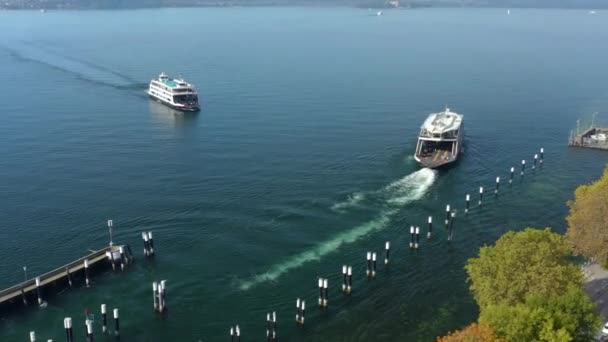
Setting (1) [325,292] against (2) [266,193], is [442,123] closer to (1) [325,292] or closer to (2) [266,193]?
(2) [266,193]

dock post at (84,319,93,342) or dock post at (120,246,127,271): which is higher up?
dock post at (120,246,127,271)

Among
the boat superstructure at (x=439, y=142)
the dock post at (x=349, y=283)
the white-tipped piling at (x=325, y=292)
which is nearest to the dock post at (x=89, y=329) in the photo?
the white-tipped piling at (x=325, y=292)

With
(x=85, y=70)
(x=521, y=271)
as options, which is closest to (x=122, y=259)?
(x=521, y=271)

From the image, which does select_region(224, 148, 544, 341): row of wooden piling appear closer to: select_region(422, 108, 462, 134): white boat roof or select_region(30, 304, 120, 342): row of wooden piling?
select_region(30, 304, 120, 342): row of wooden piling

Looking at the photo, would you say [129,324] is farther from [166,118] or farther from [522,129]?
[522,129]

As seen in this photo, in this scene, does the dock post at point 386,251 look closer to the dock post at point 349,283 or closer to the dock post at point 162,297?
the dock post at point 349,283

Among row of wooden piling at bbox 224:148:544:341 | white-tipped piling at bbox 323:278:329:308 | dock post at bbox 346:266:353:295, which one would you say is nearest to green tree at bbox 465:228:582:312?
dock post at bbox 346:266:353:295
